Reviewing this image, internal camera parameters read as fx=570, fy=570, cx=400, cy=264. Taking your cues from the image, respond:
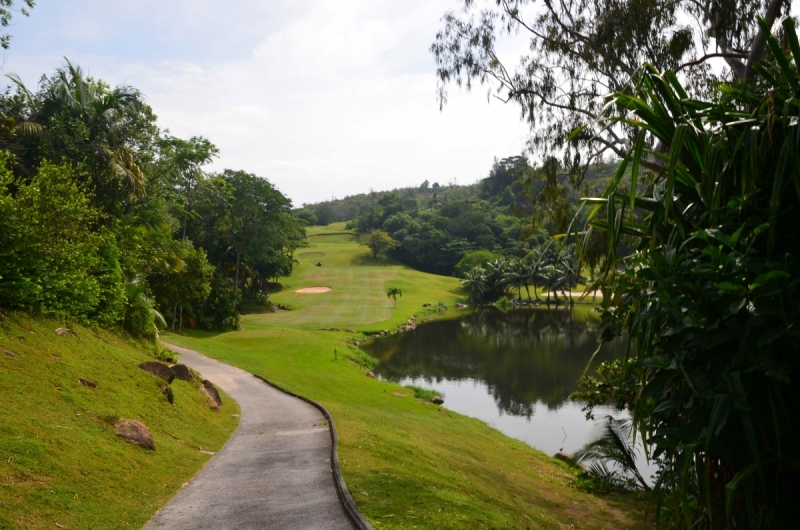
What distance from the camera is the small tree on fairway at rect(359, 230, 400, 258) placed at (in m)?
107

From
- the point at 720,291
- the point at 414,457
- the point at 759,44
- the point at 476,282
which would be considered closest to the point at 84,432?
the point at 414,457

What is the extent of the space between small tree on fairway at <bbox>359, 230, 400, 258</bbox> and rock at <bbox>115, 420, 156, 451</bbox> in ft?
314

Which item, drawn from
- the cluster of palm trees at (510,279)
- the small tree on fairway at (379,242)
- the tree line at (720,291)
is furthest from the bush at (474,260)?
the tree line at (720,291)

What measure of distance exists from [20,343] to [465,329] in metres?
47.5

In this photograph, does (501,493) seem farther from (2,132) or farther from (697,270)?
(2,132)

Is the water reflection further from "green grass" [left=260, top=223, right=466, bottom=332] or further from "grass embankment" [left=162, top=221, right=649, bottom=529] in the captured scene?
"green grass" [left=260, top=223, right=466, bottom=332]

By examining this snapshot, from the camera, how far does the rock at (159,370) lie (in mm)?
15406

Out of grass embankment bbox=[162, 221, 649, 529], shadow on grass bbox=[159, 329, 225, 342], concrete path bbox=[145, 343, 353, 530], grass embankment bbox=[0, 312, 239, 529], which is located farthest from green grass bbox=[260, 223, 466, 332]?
concrete path bbox=[145, 343, 353, 530]

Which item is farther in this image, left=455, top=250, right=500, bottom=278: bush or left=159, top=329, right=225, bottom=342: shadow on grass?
left=455, top=250, right=500, bottom=278: bush

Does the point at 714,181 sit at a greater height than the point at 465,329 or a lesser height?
greater

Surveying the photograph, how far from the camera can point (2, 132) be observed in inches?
807

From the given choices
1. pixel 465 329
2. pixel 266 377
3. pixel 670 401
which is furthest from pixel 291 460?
pixel 465 329

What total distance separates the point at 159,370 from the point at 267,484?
7.13m

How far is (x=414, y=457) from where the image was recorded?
1351 cm
